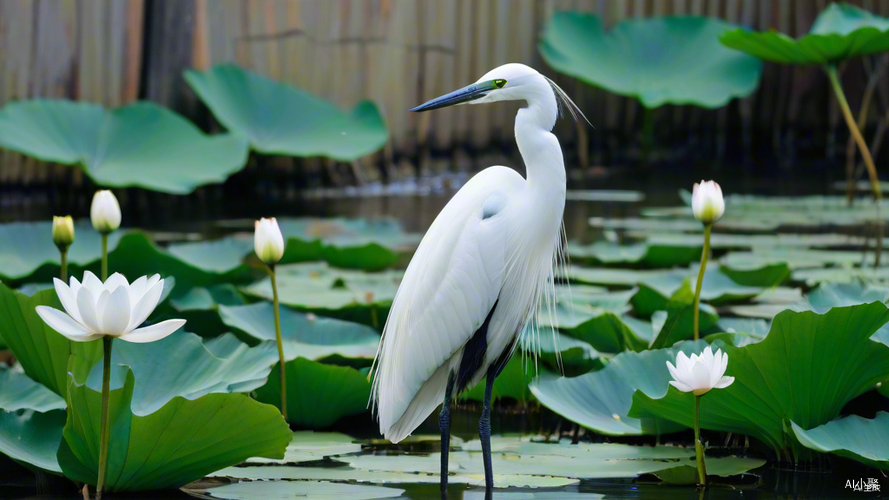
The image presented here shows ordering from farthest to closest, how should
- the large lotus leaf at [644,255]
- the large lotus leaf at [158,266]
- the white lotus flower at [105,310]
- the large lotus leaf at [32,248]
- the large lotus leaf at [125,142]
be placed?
1. the large lotus leaf at [125,142]
2. the large lotus leaf at [644,255]
3. the large lotus leaf at [32,248]
4. the large lotus leaf at [158,266]
5. the white lotus flower at [105,310]

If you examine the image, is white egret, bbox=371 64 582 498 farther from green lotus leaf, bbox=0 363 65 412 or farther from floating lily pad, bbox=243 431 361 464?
green lotus leaf, bbox=0 363 65 412

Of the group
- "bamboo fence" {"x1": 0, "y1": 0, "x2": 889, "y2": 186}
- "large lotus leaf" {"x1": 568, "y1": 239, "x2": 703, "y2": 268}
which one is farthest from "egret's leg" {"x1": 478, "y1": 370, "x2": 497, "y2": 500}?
"bamboo fence" {"x1": 0, "y1": 0, "x2": 889, "y2": 186}

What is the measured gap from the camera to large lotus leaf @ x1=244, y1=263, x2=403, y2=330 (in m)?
2.35

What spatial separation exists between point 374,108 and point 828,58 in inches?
90.9

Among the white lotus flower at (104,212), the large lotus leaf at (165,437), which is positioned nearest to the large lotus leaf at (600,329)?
the large lotus leaf at (165,437)

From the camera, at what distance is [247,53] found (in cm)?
521

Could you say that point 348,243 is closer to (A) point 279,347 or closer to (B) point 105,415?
(A) point 279,347

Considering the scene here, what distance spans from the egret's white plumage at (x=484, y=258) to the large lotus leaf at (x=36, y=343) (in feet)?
1.76

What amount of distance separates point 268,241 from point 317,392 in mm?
327

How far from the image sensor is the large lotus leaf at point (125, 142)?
13.4ft

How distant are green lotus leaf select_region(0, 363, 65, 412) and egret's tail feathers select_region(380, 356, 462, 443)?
58 centimetres

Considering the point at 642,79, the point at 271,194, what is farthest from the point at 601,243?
the point at 642,79

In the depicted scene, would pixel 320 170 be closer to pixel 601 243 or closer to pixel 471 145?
pixel 471 145

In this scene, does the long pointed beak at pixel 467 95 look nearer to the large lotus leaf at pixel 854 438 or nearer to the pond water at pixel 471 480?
the pond water at pixel 471 480
